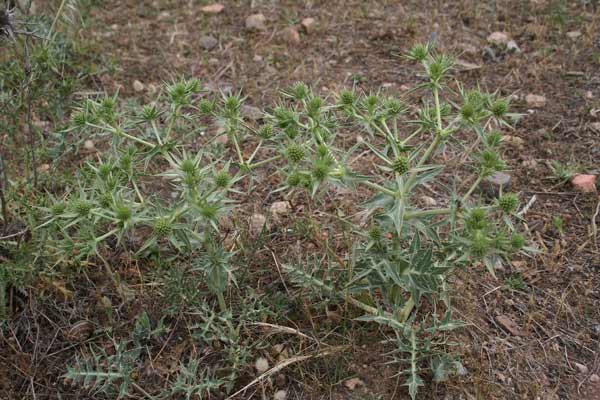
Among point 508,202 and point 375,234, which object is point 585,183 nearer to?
point 508,202

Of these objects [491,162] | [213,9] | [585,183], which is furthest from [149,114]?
[213,9]

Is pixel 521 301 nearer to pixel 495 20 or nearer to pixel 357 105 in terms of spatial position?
pixel 357 105

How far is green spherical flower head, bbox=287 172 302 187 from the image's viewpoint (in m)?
2.14

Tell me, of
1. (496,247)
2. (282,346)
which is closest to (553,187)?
(496,247)

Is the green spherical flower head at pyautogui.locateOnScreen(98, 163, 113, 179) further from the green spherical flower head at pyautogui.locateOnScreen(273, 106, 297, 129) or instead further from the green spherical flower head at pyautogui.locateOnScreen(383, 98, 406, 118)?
the green spherical flower head at pyautogui.locateOnScreen(383, 98, 406, 118)

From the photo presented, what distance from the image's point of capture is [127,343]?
260 centimetres

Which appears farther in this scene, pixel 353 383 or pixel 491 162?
pixel 353 383

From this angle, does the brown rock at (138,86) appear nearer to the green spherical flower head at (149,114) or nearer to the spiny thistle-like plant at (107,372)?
the green spherical flower head at (149,114)

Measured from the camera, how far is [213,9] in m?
4.61

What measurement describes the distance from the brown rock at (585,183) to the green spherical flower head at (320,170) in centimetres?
178

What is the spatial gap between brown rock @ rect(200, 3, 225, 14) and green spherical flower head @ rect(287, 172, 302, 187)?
285cm

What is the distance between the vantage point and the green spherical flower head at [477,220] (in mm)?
2084

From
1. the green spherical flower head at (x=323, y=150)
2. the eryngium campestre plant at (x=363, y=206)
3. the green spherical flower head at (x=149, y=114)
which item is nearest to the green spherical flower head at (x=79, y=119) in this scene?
the eryngium campestre plant at (x=363, y=206)

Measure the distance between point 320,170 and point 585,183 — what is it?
1.83m
